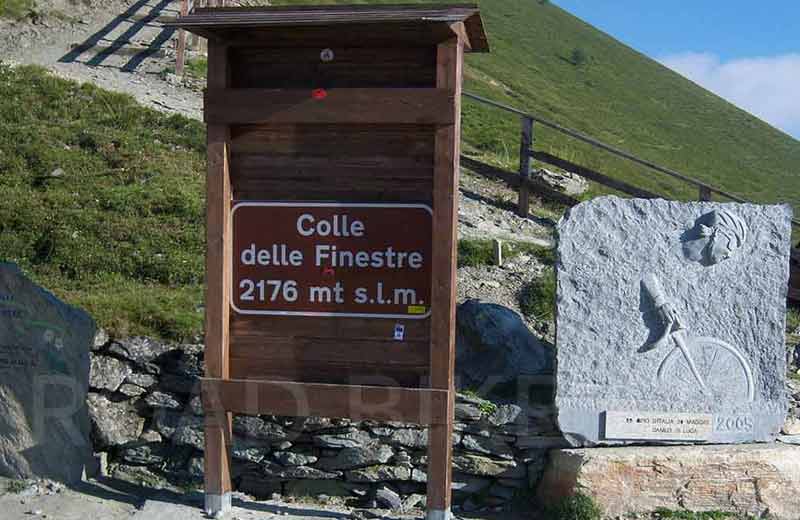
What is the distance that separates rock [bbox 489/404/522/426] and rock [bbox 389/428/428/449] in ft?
1.71

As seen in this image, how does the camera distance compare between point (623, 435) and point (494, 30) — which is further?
point (494, 30)

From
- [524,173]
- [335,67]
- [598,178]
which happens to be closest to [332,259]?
[335,67]

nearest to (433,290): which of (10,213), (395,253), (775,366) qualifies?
(395,253)

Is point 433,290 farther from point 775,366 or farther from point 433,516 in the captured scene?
point 775,366

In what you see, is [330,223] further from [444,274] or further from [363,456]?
[363,456]

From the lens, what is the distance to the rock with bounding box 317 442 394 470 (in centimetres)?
675

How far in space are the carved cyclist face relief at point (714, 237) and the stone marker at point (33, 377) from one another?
15.4 ft

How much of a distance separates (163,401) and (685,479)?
4037mm

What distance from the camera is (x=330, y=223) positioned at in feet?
20.4

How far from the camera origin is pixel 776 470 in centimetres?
648

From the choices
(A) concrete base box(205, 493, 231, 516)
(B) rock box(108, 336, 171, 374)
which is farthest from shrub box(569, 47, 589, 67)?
(A) concrete base box(205, 493, 231, 516)

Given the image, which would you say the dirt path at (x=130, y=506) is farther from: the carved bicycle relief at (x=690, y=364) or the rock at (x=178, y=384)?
the carved bicycle relief at (x=690, y=364)

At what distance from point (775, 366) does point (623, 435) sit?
1.26 m

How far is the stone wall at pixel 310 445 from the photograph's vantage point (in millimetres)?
6738
